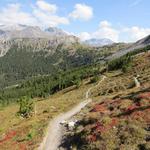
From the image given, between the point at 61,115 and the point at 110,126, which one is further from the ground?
the point at 110,126

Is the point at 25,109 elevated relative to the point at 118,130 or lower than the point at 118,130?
lower

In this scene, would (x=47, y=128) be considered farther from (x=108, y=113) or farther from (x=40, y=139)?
(x=108, y=113)

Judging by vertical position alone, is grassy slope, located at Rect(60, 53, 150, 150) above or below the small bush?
above

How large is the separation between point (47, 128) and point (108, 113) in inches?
422

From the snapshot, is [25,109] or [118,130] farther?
[25,109]

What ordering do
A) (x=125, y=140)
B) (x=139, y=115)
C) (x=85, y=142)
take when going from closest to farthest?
1. (x=125, y=140)
2. (x=85, y=142)
3. (x=139, y=115)

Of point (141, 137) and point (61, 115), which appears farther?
point (61, 115)

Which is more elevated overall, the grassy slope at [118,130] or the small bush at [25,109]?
the grassy slope at [118,130]

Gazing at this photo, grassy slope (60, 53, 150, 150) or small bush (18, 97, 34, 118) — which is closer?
grassy slope (60, 53, 150, 150)

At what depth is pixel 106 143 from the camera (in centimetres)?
3550

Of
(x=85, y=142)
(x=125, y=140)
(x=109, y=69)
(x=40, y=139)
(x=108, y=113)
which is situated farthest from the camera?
(x=109, y=69)

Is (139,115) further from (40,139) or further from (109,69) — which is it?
(109,69)

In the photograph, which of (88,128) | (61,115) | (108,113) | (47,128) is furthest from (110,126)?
(61,115)

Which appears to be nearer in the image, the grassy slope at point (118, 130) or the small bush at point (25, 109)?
the grassy slope at point (118, 130)
